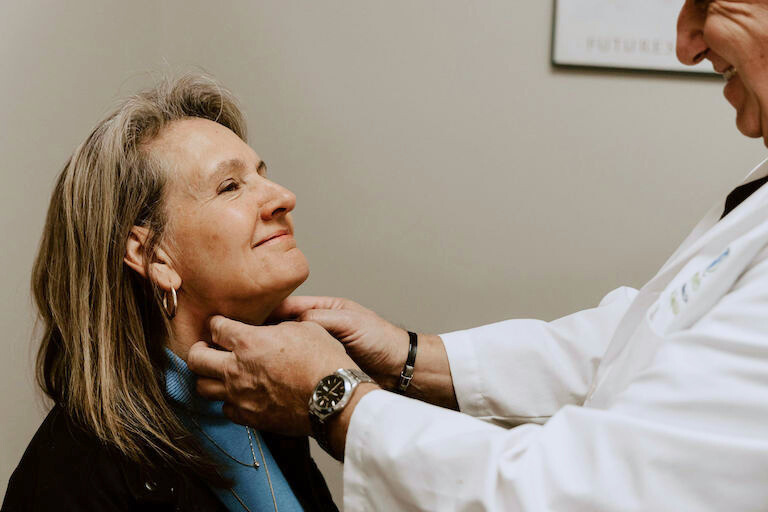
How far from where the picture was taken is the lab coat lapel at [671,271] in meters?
0.96

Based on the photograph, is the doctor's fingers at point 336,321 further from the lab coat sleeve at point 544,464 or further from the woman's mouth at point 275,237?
the lab coat sleeve at point 544,464

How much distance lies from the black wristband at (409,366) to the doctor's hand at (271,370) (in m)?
0.36

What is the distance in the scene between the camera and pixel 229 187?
1.23 metres

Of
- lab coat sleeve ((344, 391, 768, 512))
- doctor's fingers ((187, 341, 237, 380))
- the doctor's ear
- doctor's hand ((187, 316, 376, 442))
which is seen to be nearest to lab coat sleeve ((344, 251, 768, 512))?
lab coat sleeve ((344, 391, 768, 512))

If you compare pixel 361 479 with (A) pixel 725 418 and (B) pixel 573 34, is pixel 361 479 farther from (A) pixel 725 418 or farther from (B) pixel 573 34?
(B) pixel 573 34

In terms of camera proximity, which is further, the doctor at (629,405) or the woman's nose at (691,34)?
the woman's nose at (691,34)

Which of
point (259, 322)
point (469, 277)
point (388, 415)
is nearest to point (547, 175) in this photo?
point (469, 277)

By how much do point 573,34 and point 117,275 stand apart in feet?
4.57

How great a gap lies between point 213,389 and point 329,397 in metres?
0.23

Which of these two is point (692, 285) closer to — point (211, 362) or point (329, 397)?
point (329, 397)

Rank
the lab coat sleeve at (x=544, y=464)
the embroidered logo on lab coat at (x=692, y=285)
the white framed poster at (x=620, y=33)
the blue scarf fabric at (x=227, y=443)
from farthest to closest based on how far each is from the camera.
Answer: the white framed poster at (x=620, y=33) < the blue scarf fabric at (x=227, y=443) < the embroidered logo on lab coat at (x=692, y=285) < the lab coat sleeve at (x=544, y=464)

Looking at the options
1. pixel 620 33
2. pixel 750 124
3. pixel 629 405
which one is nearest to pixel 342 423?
pixel 629 405

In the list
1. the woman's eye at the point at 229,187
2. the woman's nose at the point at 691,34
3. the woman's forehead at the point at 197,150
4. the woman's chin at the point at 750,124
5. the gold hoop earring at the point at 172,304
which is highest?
the woman's nose at the point at 691,34

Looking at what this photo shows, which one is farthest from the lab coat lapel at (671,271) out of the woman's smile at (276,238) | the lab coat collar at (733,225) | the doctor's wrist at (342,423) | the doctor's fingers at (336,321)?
the woman's smile at (276,238)
